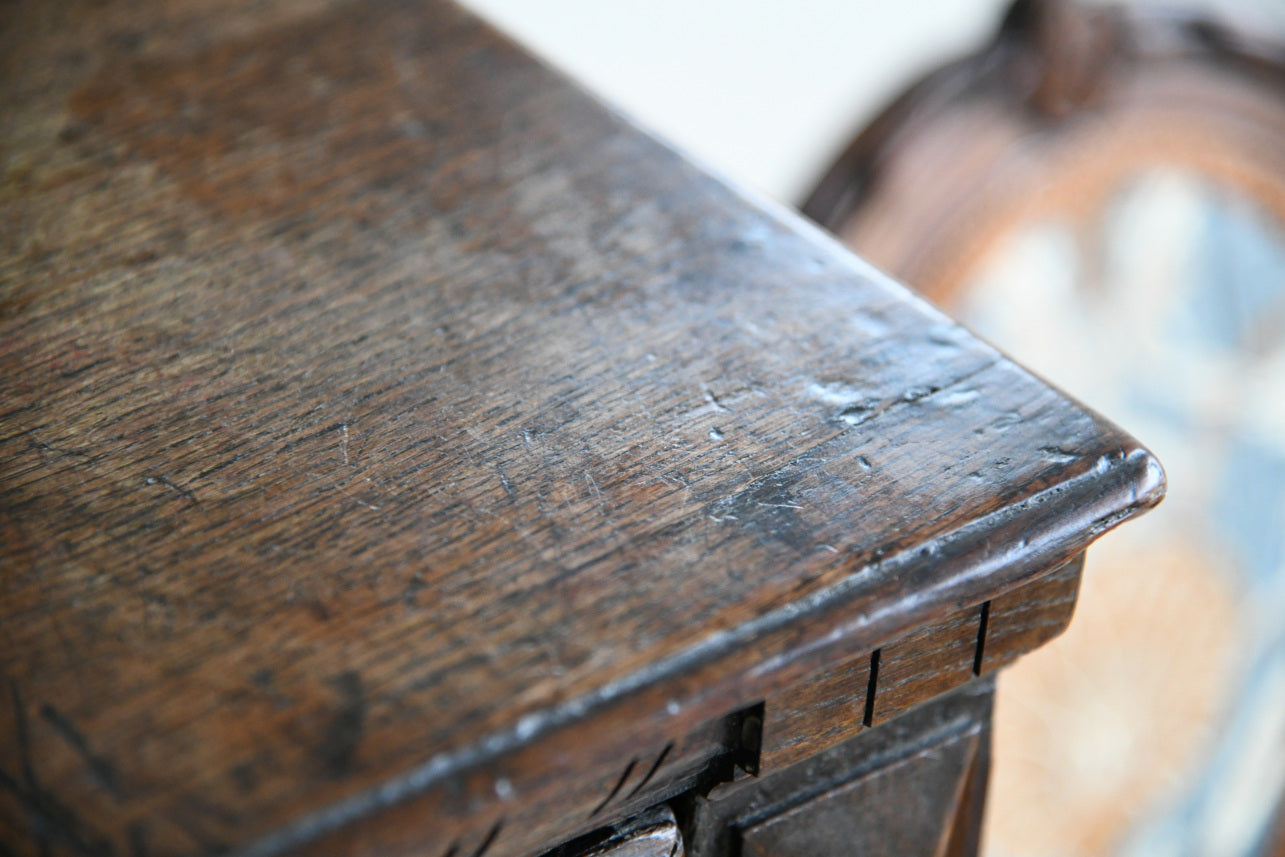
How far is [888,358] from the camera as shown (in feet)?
1.52

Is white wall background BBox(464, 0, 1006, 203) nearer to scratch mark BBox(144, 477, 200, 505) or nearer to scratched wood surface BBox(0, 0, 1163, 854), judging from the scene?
scratched wood surface BBox(0, 0, 1163, 854)

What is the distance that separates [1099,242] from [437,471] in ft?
3.79

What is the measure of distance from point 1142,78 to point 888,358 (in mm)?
999

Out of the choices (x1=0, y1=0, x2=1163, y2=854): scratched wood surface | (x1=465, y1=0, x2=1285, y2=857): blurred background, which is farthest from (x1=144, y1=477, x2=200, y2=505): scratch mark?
(x1=465, y1=0, x2=1285, y2=857): blurred background

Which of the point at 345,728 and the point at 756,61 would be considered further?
the point at 756,61

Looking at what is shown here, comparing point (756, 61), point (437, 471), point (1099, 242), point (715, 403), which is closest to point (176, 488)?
point (437, 471)

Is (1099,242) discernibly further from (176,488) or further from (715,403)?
(176,488)

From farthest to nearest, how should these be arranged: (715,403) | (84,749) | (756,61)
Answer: (756,61) < (715,403) < (84,749)

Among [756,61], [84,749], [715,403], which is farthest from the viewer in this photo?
A: [756,61]

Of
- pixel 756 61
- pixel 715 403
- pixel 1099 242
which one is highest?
pixel 715 403

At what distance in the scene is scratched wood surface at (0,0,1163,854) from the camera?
12.6 inches

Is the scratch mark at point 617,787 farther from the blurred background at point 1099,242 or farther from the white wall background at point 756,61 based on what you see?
the white wall background at point 756,61

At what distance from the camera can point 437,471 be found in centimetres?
41

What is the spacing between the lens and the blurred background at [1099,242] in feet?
4.10
